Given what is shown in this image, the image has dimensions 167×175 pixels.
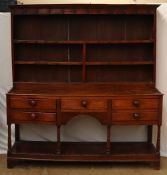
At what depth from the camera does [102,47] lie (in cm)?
323

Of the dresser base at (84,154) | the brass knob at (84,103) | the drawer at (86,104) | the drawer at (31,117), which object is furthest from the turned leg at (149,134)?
the drawer at (31,117)

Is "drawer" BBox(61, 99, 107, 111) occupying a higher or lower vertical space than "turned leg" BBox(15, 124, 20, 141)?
higher

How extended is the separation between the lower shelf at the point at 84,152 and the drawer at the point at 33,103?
0.44 m

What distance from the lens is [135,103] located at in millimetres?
2877

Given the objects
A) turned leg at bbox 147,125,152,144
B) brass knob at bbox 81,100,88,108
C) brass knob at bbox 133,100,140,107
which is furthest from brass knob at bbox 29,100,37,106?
turned leg at bbox 147,125,152,144

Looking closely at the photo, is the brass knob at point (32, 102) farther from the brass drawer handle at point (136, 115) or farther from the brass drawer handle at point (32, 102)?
the brass drawer handle at point (136, 115)

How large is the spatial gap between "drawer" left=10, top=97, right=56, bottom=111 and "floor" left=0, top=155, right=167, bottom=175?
57 cm

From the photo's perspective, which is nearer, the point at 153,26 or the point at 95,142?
the point at 153,26

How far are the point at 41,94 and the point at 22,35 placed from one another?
676mm

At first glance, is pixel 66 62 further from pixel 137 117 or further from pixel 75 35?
pixel 137 117

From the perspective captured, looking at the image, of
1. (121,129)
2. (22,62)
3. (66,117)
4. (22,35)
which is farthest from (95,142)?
(22,35)

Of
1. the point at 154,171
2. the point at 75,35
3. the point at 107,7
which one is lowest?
the point at 154,171

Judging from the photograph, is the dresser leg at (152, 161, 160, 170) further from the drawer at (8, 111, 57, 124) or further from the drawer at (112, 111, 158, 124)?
the drawer at (8, 111, 57, 124)

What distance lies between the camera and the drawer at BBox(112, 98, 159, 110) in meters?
2.88
